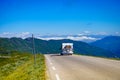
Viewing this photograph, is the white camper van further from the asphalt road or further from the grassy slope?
the asphalt road

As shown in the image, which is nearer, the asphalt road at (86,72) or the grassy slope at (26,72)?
the asphalt road at (86,72)

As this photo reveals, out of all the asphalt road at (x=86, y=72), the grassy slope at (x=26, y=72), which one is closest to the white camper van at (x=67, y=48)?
the grassy slope at (x=26, y=72)

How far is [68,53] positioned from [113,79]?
2313 inches

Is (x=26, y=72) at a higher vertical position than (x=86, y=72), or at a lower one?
lower

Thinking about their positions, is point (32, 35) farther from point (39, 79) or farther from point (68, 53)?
point (68, 53)

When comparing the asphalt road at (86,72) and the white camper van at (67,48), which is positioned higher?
the asphalt road at (86,72)

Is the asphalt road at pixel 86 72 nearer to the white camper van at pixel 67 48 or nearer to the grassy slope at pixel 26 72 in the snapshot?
the grassy slope at pixel 26 72

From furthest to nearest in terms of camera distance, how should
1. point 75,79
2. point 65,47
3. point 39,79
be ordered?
point 65,47 → point 39,79 → point 75,79

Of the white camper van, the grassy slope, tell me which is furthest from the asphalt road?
the white camper van

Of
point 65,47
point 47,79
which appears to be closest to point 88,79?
point 47,79

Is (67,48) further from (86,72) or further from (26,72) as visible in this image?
Answer: (86,72)

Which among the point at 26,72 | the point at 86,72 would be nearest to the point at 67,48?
the point at 26,72

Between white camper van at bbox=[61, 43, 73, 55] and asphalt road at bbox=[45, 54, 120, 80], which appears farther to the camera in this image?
white camper van at bbox=[61, 43, 73, 55]

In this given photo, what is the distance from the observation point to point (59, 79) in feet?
55.4
